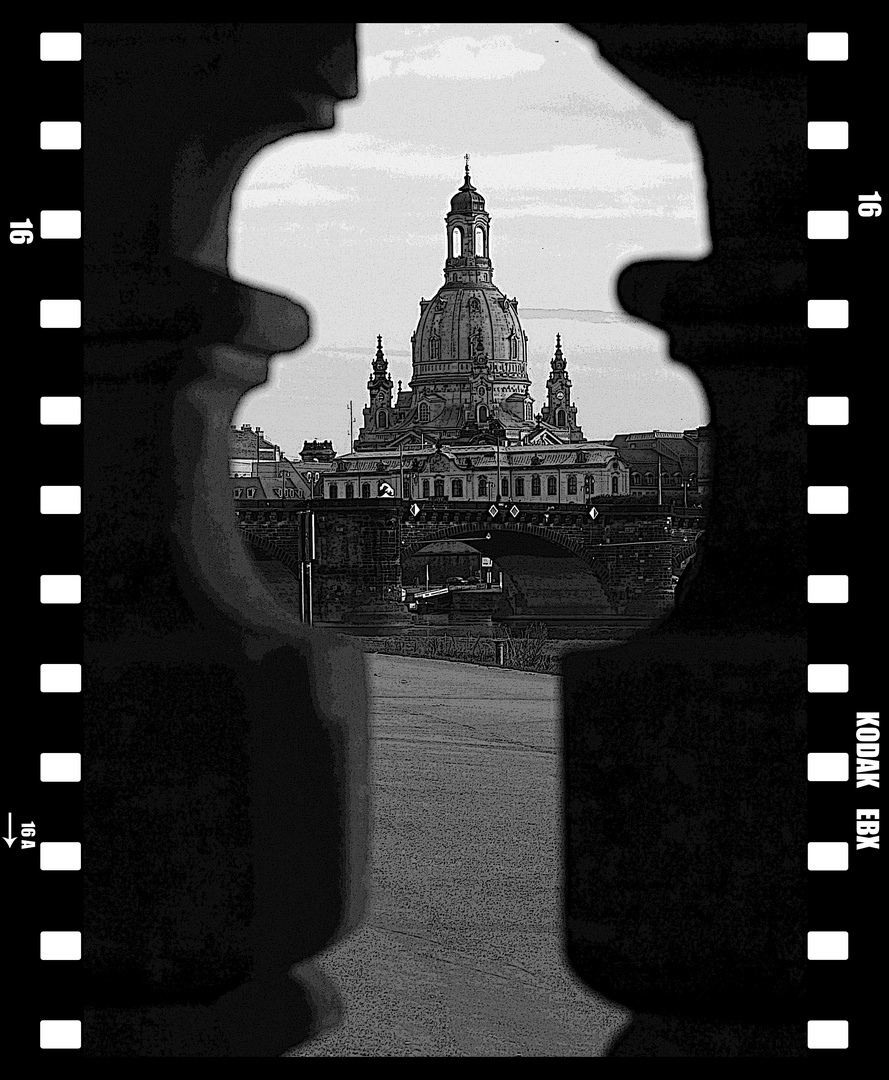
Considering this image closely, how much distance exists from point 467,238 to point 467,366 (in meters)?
10.6

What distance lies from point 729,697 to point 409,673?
24.6m

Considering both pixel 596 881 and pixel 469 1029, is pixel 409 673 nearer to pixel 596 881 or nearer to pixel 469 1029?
pixel 469 1029

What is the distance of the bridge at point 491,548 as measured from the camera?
3447 centimetres

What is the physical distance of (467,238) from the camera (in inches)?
3172

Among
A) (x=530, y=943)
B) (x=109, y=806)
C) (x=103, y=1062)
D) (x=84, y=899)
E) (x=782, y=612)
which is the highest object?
(x=782, y=612)

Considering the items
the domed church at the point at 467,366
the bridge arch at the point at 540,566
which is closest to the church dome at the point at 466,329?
the domed church at the point at 467,366

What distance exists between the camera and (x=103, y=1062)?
1.81 metres

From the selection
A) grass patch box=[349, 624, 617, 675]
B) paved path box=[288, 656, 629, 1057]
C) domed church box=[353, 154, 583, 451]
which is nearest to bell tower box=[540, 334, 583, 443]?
domed church box=[353, 154, 583, 451]

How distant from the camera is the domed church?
71375 mm

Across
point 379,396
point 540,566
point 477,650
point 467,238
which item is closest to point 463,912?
point 477,650

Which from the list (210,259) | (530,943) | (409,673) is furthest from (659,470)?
(210,259)

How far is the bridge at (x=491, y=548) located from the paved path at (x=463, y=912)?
14.8m

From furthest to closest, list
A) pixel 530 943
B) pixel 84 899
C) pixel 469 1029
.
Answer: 1. pixel 530 943
2. pixel 469 1029
3. pixel 84 899

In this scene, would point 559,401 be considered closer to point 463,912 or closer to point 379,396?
point 379,396
